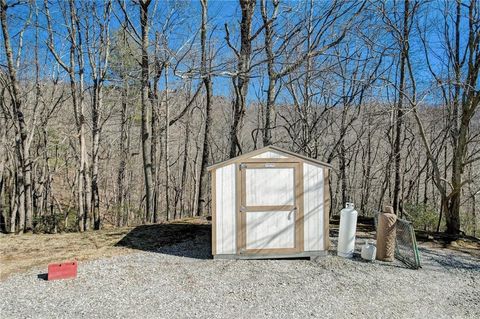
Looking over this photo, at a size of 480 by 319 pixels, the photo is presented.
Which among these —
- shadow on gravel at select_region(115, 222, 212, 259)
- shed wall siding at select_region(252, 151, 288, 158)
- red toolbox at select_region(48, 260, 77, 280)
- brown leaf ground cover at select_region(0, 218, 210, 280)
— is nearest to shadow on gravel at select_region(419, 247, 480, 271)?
shed wall siding at select_region(252, 151, 288, 158)

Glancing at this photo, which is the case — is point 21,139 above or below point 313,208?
above

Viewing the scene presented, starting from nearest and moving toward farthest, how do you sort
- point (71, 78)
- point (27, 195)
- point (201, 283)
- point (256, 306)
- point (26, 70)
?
point (256, 306) < point (201, 283) < point (27, 195) < point (71, 78) < point (26, 70)

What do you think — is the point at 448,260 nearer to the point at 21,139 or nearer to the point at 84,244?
the point at 84,244

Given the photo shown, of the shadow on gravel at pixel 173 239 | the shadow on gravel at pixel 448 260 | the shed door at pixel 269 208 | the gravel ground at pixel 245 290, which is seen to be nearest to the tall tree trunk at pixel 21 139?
the shadow on gravel at pixel 173 239

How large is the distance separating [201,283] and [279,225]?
175 centimetres

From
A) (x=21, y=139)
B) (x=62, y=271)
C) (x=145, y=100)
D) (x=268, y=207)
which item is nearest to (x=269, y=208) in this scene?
(x=268, y=207)

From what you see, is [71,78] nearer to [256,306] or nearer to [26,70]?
[26,70]

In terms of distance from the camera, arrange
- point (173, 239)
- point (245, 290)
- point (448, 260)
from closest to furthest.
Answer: point (245, 290) < point (448, 260) < point (173, 239)

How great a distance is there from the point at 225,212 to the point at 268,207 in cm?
75

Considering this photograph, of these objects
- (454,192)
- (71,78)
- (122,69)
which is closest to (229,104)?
(122,69)

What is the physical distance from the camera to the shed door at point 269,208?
5.70m

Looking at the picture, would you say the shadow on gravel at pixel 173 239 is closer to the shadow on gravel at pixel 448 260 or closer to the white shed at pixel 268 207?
the white shed at pixel 268 207

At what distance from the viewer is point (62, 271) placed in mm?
4707

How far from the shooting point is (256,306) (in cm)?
393
